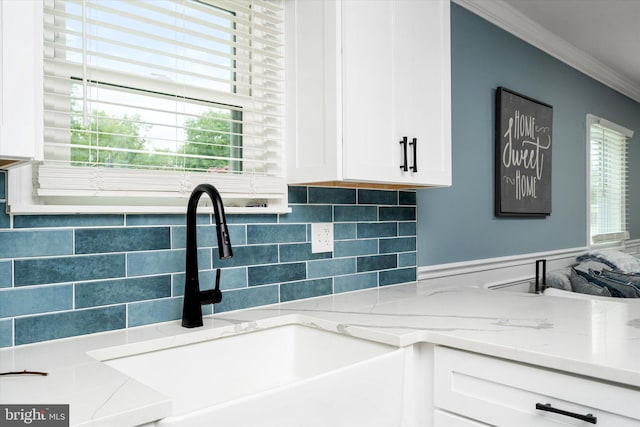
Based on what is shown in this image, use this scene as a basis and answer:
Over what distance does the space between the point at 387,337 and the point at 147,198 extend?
824mm

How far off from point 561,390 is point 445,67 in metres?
1.31

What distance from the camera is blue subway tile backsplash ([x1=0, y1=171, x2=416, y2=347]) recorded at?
128cm

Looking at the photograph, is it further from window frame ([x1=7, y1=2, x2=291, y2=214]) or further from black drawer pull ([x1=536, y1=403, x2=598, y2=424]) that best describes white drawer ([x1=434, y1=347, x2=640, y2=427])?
window frame ([x1=7, y1=2, x2=291, y2=214])

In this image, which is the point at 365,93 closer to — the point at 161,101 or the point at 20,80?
the point at 161,101

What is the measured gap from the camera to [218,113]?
69.4 inches

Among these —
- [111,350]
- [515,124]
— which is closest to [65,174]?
[111,350]

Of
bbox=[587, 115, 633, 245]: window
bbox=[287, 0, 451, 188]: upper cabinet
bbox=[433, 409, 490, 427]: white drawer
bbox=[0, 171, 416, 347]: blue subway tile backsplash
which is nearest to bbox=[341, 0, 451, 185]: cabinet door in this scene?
bbox=[287, 0, 451, 188]: upper cabinet

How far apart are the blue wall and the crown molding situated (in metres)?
0.05

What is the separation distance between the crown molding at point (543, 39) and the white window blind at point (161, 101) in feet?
4.73

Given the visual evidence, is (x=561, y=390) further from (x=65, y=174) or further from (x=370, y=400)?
(x=65, y=174)

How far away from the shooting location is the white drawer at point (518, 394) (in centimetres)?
109
